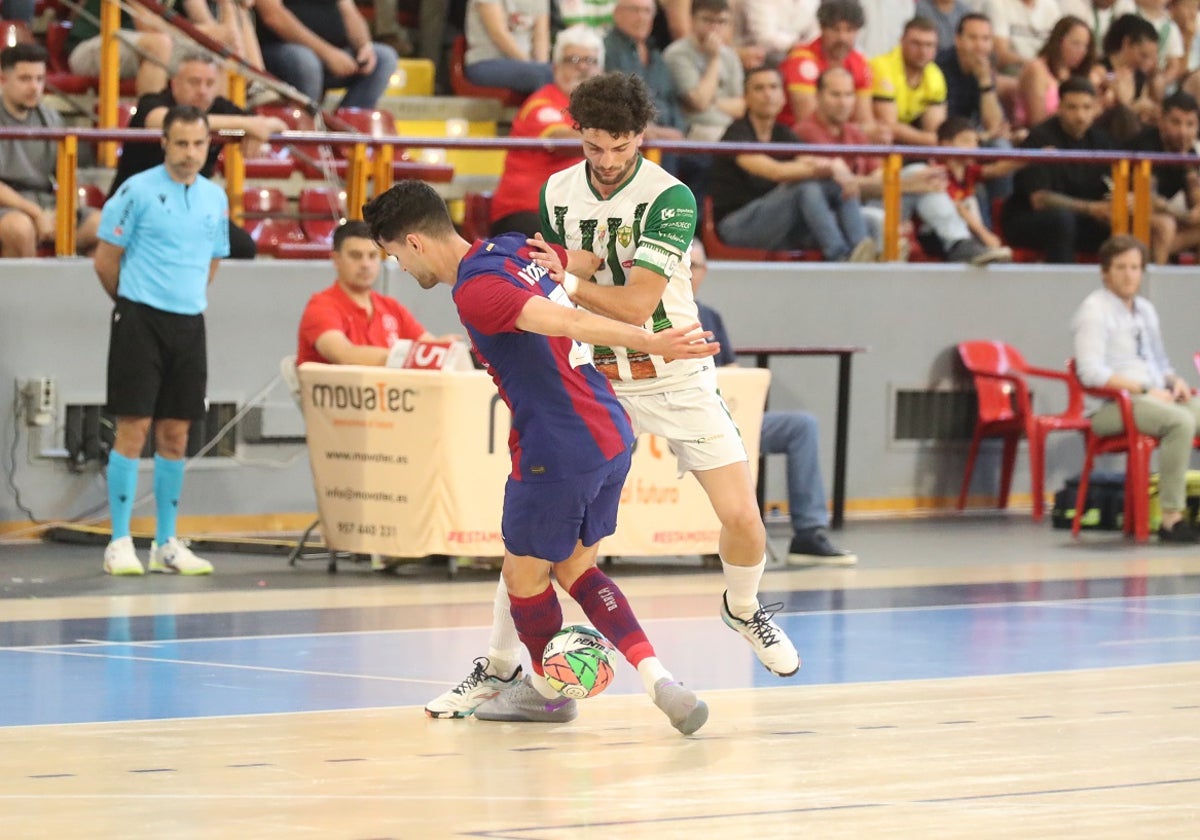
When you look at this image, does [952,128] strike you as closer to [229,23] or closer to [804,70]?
[804,70]

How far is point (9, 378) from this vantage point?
1097 centimetres

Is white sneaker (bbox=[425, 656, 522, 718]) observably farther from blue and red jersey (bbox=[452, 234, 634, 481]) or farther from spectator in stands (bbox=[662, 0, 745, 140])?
spectator in stands (bbox=[662, 0, 745, 140])

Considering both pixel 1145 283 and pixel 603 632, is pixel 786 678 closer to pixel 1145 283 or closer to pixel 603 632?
pixel 603 632

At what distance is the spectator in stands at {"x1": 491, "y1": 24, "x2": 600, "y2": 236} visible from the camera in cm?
1175

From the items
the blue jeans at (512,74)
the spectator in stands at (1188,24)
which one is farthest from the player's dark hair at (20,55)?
the spectator in stands at (1188,24)

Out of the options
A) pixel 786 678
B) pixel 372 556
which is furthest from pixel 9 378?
pixel 786 678

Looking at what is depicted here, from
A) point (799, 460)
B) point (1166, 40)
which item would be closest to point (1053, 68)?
point (1166, 40)

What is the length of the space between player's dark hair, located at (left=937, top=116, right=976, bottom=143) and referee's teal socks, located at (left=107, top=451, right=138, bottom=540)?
259 inches

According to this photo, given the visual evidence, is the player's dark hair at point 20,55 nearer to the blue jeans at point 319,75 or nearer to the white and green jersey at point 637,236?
the blue jeans at point 319,75

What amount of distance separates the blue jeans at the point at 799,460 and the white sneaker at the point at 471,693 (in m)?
4.57

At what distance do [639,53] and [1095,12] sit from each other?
5205 millimetres

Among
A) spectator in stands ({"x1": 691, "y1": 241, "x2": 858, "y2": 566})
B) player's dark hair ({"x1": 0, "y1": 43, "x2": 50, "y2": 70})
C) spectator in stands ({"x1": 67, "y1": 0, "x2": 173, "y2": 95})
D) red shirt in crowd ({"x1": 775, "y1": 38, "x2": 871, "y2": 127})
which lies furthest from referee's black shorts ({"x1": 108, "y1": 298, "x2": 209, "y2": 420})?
red shirt in crowd ({"x1": 775, "y1": 38, "x2": 871, "y2": 127})

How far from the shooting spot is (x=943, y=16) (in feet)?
51.1

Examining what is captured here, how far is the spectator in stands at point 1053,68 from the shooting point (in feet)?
49.6
